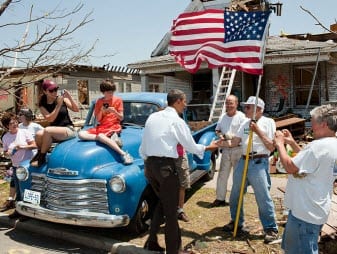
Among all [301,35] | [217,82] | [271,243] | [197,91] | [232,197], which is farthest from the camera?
[301,35]

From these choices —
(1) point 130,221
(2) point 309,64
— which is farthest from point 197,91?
(1) point 130,221

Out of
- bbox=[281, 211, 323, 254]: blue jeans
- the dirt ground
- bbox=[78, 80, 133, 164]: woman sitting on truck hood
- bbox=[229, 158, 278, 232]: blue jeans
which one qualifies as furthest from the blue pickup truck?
bbox=[281, 211, 323, 254]: blue jeans

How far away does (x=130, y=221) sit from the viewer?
17.3ft

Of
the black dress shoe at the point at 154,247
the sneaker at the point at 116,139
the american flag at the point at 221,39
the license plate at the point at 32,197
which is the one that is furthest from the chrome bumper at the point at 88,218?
the american flag at the point at 221,39

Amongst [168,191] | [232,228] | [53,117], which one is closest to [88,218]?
[168,191]

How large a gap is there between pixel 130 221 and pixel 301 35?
1765cm

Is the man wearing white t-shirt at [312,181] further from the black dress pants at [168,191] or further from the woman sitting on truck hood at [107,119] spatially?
the woman sitting on truck hood at [107,119]

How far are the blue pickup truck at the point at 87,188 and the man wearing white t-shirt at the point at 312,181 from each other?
2.29 metres

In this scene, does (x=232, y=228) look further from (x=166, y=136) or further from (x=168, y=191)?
(x=166, y=136)

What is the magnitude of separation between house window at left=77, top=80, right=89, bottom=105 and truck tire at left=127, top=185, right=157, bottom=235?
59.2 ft

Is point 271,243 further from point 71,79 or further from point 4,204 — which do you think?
point 71,79

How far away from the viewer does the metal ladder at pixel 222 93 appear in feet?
46.3

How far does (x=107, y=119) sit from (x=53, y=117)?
38.8 inches

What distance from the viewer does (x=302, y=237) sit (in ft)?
10.7
